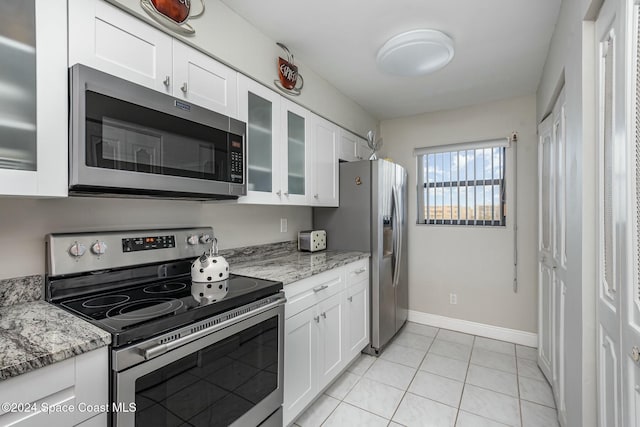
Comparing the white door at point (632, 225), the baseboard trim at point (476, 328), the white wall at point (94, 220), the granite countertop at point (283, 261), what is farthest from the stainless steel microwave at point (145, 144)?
the baseboard trim at point (476, 328)

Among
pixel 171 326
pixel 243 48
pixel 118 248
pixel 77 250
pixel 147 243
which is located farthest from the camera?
pixel 243 48

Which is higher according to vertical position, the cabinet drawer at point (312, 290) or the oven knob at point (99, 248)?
the oven knob at point (99, 248)

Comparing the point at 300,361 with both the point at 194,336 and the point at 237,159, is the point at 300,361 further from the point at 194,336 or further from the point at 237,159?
the point at 237,159

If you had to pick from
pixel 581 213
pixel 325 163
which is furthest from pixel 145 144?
pixel 581 213

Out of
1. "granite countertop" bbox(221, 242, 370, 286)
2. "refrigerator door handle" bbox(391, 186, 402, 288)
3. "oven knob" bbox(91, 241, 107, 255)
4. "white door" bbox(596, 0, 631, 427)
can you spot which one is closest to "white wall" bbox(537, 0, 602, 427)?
"white door" bbox(596, 0, 631, 427)

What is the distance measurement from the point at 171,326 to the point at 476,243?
3.06 metres

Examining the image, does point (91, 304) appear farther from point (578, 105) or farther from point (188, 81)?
point (578, 105)

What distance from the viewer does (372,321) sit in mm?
2689

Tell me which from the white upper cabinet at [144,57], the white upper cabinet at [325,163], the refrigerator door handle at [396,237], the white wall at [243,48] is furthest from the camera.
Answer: the refrigerator door handle at [396,237]

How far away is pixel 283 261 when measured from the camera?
221 cm

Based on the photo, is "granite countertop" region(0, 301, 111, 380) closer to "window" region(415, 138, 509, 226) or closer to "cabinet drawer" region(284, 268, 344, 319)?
"cabinet drawer" region(284, 268, 344, 319)

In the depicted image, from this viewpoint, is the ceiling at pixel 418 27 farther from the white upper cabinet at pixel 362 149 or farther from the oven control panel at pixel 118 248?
the oven control panel at pixel 118 248

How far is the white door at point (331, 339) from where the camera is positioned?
200 centimetres

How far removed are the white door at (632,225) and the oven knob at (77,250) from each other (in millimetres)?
1948
